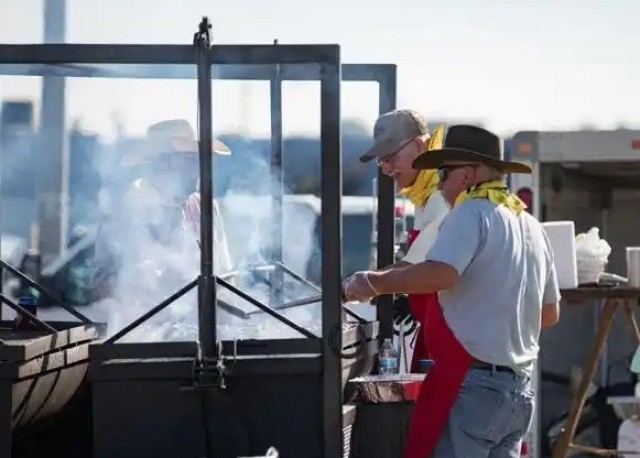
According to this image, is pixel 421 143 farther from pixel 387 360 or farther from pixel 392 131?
pixel 387 360

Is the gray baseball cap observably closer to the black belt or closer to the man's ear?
the man's ear

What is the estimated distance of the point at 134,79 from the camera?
4340mm

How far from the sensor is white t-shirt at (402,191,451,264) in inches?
164

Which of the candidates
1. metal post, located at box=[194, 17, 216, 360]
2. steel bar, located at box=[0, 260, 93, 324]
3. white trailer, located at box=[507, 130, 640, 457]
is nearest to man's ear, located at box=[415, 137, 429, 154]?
metal post, located at box=[194, 17, 216, 360]

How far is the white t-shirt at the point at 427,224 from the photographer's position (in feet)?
13.7

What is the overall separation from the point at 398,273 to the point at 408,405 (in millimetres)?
471

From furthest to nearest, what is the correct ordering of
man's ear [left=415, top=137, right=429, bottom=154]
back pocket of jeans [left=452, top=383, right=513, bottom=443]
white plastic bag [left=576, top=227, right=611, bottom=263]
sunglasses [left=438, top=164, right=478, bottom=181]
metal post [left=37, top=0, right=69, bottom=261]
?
metal post [left=37, top=0, right=69, bottom=261] → white plastic bag [left=576, top=227, right=611, bottom=263] → man's ear [left=415, top=137, right=429, bottom=154] → sunglasses [left=438, top=164, right=478, bottom=181] → back pocket of jeans [left=452, top=383, right=513, bottom=443]

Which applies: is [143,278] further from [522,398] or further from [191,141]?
[522,398]

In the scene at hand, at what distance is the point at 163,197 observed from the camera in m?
4.39

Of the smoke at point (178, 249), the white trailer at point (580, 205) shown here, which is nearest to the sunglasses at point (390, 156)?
the smoke at point (178, 249)

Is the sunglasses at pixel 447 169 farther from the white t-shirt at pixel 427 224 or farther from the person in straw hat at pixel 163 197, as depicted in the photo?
the person in straw hat at pixel 163 197

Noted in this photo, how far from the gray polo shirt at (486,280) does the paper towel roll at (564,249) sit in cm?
253

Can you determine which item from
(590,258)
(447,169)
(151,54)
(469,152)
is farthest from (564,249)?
(151,54)

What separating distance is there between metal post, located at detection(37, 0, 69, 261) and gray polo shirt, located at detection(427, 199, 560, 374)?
5.25 meters
